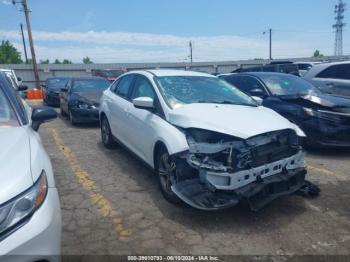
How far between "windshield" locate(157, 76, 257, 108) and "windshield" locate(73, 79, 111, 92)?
6.46 metres

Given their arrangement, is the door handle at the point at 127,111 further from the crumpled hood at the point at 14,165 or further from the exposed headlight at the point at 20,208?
the exposed headlight at the point at 20,208

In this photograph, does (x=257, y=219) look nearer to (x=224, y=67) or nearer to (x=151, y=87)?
(x=151, y=87)

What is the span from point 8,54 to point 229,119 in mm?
85813

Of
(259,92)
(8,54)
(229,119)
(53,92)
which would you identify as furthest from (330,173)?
(8,54)

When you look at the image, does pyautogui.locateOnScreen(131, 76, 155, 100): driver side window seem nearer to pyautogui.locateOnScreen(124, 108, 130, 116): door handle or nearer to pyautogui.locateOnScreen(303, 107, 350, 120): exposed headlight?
pyautogui.locateOnScreen(124, 108, 130, 116): door handle

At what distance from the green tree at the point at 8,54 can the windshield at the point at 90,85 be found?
7366cm

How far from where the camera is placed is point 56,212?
8.01ft

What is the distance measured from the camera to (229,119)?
157 inches

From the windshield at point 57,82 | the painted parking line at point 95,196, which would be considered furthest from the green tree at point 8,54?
the painted parking line at point 95,196

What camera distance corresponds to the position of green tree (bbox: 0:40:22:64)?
250 feet

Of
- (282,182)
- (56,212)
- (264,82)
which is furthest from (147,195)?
(264,82)

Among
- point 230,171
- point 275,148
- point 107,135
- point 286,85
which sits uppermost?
point 286,85

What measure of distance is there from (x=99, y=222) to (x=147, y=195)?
3.01 feet

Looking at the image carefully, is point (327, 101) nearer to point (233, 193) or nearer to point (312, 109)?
point (312, 109)
